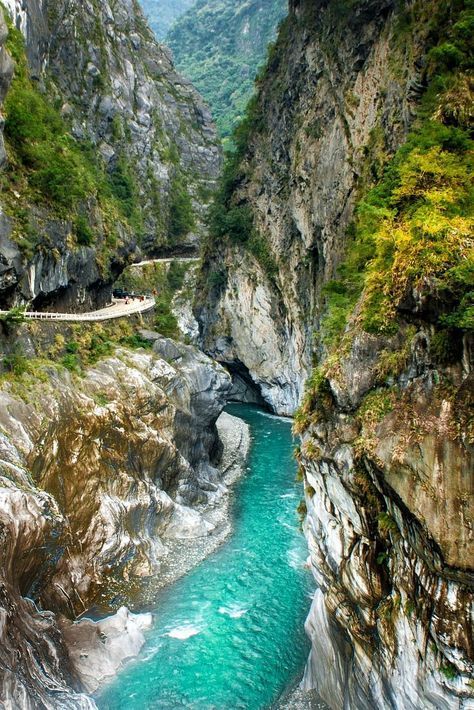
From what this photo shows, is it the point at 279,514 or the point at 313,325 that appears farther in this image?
the point at 313,325

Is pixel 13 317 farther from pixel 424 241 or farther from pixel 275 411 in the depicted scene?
pixel 275 411

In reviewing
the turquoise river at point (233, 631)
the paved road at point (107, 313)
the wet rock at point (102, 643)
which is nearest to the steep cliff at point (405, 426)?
the turquoise river at point (233, 631)

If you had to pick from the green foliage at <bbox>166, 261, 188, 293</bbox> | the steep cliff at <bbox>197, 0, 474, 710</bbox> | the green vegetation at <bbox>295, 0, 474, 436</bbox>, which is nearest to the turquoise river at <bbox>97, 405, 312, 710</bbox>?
the steep cliff at <bbox>197, 0, 474, 710</bbox>

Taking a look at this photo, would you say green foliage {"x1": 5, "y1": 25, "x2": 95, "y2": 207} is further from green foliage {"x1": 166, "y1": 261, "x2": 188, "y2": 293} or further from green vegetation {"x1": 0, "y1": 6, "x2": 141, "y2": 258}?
green foliage {"x1": 166, "y1": 261, "x2": 188, "y2": 293}

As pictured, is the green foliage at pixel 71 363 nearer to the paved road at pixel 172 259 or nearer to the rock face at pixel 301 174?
the rock face at pixel 301 174

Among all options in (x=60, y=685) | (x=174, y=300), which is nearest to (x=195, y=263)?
(x=174, y=300)

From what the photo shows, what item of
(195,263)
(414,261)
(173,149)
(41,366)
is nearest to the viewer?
(414,261)

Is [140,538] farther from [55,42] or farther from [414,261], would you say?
[55,42]
